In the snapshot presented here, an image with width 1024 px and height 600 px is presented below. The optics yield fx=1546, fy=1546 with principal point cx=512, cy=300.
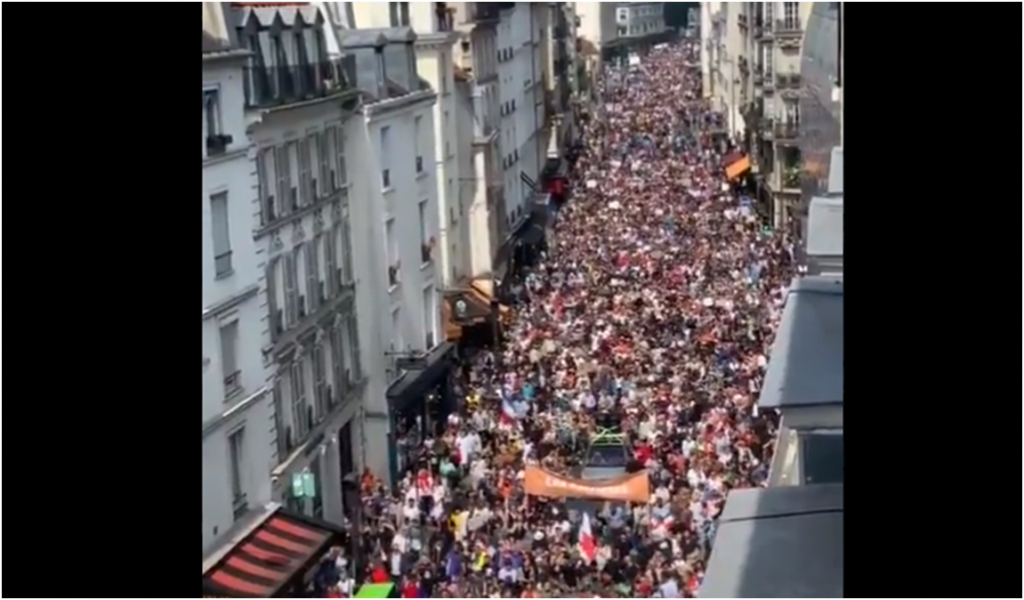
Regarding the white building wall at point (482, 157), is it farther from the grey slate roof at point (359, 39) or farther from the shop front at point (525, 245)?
the grey slate roof at point (359, 39)

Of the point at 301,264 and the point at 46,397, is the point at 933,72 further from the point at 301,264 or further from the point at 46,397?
the point at 301,264

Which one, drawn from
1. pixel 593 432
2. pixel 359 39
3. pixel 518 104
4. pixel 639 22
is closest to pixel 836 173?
pixel 593 432

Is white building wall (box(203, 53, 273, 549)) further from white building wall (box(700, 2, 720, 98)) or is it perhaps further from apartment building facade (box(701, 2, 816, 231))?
white building wall (box(700, 2, 720, 98))

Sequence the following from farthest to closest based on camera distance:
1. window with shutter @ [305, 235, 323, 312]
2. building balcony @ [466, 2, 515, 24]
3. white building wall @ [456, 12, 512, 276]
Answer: building balcony @ [466, 2, 515, 24] < white building wall @ [456, 12, 512, 276] < window with shutter @ [305, 235, 323, 312]

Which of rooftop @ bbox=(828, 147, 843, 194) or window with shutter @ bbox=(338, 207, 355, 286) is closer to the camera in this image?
rooftop @ bbox=(828, 147, 843, 194)

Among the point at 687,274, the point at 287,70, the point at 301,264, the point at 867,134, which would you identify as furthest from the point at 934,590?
the point at 687,274

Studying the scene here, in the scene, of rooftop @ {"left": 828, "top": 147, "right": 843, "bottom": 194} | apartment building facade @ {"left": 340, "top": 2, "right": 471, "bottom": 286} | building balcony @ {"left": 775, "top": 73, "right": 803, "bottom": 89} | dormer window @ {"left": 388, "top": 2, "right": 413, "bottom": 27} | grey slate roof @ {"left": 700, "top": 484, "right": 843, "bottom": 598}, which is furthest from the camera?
building balcony @ {"left": 775, "top": 73, "right": 803, "bottom": 89}

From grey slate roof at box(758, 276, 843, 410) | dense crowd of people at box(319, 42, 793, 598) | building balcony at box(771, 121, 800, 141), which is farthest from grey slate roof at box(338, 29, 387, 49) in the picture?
building balcony at box(771, 121, 800, 141)
